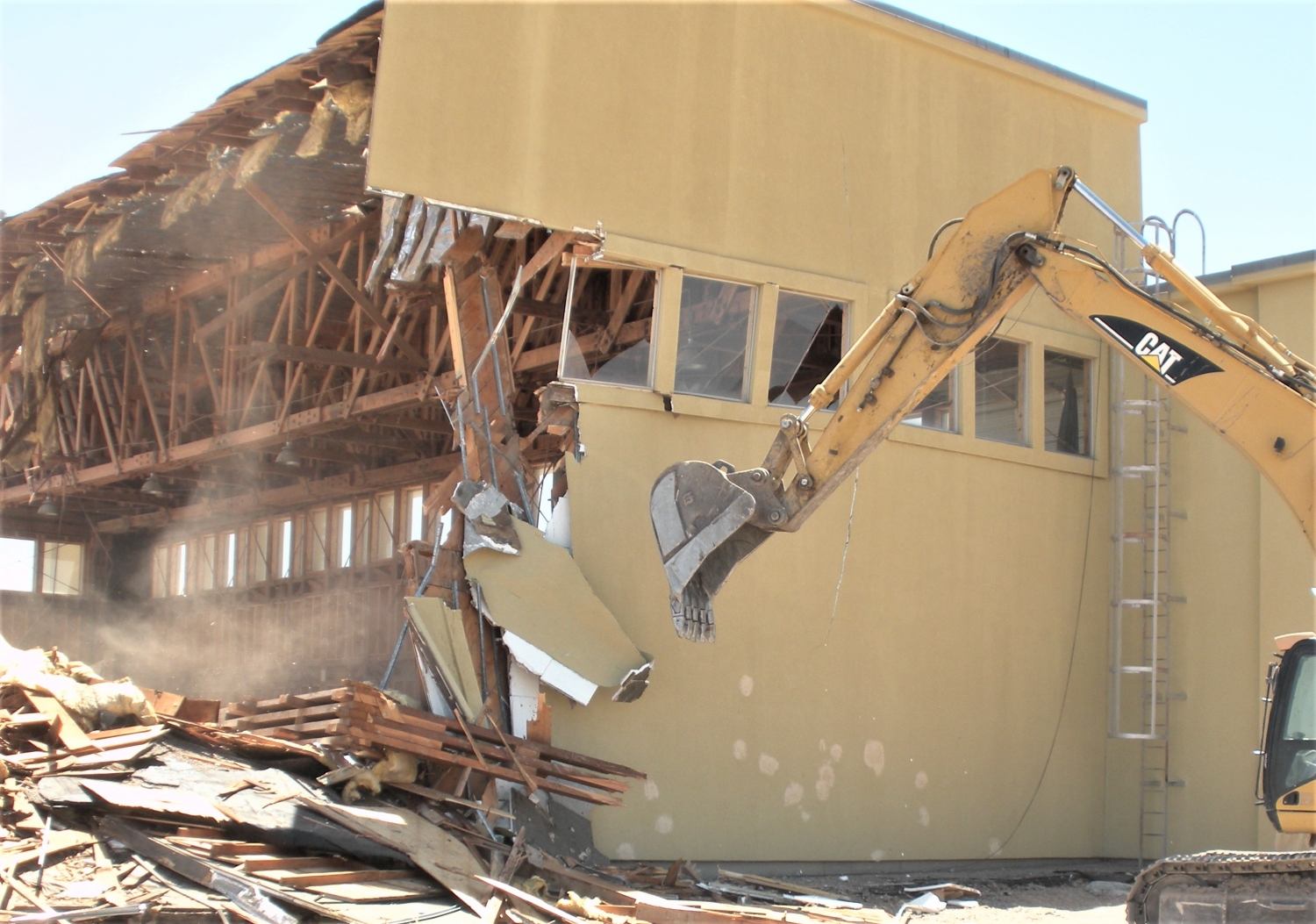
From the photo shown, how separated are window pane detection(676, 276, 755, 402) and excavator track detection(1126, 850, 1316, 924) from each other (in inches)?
253

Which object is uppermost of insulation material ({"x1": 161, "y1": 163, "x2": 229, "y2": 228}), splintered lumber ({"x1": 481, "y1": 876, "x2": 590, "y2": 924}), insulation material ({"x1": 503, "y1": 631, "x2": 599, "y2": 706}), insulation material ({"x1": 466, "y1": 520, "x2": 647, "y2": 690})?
insulation material ({"x1": 161, "y1": 163, "x2": 229, "y2": 228})

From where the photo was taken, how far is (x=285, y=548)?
1161 inches

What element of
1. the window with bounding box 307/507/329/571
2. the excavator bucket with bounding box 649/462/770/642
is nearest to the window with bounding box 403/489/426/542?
the window with bounding box 307/507/329/571

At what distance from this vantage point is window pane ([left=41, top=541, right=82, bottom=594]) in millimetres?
34375

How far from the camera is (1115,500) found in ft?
48.9

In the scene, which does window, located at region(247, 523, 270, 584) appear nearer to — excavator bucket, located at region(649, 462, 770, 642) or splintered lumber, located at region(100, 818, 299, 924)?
splintered lumber, located at region(100, 818, 299, 924)

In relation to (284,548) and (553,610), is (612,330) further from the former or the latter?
(284,548)

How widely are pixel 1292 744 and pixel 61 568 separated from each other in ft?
109

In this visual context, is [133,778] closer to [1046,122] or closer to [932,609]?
[932,609]

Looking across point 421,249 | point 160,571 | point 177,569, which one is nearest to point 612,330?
point 421,249

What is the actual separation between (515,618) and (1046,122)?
882 cm

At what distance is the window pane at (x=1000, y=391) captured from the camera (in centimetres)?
1440

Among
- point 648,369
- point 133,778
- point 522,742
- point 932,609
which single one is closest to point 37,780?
point 133,778

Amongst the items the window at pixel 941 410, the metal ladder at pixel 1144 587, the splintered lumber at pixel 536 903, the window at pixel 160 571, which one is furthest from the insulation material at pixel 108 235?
the window at pixel 160 571
